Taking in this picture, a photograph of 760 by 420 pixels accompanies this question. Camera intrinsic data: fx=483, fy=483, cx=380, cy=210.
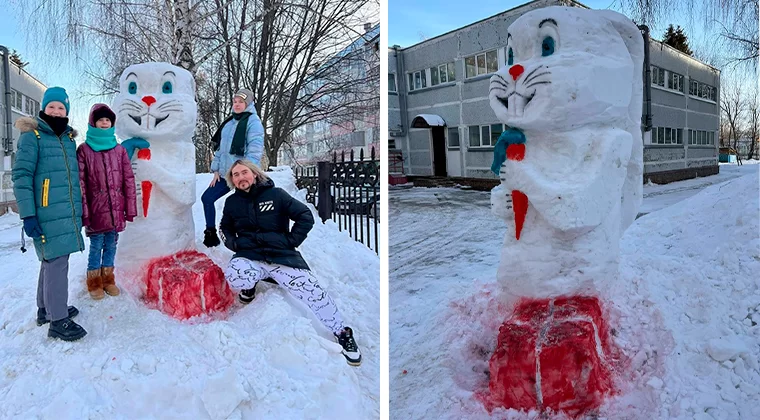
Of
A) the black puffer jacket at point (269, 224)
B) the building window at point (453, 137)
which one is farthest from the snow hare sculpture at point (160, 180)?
the building window at point (453, 137)

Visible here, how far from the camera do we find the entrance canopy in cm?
468

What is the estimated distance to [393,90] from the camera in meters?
4.66

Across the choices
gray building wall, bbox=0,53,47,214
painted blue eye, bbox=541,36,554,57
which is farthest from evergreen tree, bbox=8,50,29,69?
painted blue eye, bbox=541,36,554,57

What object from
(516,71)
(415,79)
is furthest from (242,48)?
(516,71)

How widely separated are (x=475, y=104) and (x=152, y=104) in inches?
168

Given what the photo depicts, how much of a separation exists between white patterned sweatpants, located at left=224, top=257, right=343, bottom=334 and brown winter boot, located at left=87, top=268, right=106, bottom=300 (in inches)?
23.1

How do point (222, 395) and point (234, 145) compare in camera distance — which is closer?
point (222, 395)

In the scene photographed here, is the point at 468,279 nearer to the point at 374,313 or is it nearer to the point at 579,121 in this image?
the point at 374,313

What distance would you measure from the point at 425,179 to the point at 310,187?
104 centimetres

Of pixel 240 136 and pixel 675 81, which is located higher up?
pixel 675 81

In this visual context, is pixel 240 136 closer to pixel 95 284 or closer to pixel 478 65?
pixel 95 284

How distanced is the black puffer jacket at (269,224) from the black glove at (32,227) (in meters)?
0.73

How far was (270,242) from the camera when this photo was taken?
7.09 ft

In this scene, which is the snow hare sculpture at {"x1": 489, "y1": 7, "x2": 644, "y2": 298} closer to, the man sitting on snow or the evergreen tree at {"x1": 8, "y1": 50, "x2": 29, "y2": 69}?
the man sitting on snow
